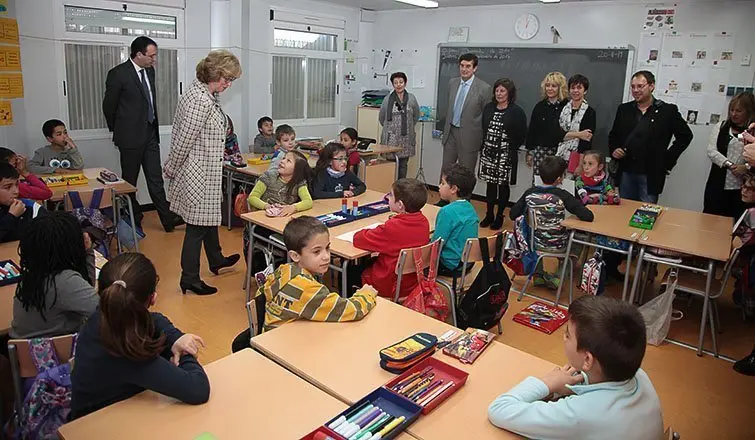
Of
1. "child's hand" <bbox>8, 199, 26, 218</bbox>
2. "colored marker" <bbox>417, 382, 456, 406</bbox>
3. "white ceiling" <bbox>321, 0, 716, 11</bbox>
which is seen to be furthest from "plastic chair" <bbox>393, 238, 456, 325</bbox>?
"white ceiling" <bbox>321, 0, 716, 11</bbox>

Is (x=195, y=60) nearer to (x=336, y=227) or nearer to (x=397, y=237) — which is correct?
(x=336, y=227)

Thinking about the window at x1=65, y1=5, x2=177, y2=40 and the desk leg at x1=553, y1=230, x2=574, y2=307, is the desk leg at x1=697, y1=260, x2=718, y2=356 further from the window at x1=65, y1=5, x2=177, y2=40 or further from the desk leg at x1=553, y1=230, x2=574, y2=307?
the window at x1=65, y1=5, x2=177, y2=40

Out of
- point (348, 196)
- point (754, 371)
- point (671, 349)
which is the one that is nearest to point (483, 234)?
point (348, 196)

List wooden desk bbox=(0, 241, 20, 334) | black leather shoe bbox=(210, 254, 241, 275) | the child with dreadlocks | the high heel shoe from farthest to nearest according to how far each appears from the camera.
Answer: black leather shoe bbox=(210, 254, 241, 275) → the high heel shoe → wooden desk bbox=(0, 241, 20, 334) → the child with dreadlocks

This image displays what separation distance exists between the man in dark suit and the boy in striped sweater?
142 inches

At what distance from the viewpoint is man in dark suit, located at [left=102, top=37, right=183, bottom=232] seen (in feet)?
17.1

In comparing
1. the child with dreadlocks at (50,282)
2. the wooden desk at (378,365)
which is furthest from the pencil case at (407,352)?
the child with dreadlocks at (50,282)

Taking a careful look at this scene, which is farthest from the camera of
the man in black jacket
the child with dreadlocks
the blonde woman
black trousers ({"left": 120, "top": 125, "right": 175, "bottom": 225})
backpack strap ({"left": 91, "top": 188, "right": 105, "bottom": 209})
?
Answer: the blonde woman

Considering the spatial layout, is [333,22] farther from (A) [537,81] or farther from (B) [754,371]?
(B) [754,371]

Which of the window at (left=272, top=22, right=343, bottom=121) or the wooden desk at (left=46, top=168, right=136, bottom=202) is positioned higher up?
the window at (left=272, top=22, right=343, bottom=121)

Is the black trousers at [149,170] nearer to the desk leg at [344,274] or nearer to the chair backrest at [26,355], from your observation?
the desk leg at [344,274]

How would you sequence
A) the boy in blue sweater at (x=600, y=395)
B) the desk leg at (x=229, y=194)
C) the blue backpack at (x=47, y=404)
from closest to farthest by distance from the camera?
the boy in blue sweater at (x=600, y=395), the blue backpack at (x=47, y=404), the desk leg at (x=229, y=194)

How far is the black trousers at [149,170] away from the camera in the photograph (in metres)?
5.43

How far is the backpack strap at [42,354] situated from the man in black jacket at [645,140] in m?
4.70
